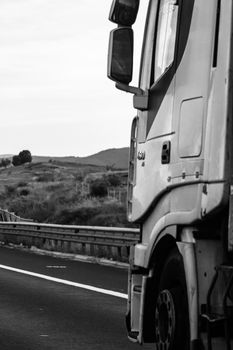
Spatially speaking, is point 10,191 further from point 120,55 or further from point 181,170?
point 181,170

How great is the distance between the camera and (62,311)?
38.0 feet

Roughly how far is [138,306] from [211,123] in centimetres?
212

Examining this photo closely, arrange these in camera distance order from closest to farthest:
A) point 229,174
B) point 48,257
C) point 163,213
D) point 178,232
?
1. point 229,174
2. point 178,232
3. point 163,213
4. point 48,257

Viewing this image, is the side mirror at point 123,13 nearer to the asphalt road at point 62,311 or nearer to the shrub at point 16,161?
the asphalt road at point 62,311

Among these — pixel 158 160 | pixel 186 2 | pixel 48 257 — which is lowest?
pixel 48 257

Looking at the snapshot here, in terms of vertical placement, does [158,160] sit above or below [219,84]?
below

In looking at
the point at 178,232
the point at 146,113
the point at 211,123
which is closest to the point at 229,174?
the point at 211,123

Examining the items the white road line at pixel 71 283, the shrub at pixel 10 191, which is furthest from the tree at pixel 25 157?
the white road line at pixel 71 283

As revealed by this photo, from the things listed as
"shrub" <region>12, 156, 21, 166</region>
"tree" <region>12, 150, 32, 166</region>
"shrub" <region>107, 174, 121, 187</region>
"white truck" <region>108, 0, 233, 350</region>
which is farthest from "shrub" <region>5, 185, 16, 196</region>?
"tree" <region>12, 150, 32, 166</region>

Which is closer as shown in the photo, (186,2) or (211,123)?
(211,123)

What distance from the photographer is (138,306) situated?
7.26 meters

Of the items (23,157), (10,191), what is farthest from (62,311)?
(23,157)

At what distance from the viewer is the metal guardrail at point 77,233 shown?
18.2 m

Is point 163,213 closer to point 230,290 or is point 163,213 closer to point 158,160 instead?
point 158,160
